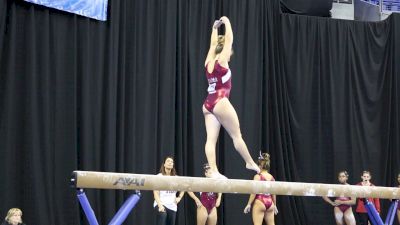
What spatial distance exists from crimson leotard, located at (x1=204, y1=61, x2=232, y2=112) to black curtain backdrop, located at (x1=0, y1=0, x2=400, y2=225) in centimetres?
485

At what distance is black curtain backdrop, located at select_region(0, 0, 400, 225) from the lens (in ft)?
33.2

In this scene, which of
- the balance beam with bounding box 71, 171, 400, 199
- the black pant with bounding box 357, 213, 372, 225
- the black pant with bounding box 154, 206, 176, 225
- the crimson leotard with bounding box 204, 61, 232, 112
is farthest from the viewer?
the black pant with bounding box 357, 213, 372, 225

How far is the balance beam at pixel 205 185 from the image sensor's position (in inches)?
202

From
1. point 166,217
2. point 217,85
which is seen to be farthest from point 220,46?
point 166,217

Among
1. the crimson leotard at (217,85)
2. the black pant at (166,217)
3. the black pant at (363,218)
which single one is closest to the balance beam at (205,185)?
the crimson leotard at (217,85)

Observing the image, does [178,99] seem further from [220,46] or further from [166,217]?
[220,46]

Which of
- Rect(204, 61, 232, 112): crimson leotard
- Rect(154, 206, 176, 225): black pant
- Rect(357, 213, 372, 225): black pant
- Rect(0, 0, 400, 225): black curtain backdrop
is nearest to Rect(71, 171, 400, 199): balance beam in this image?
Rect(204, 61, 232, 112): crimson leotard

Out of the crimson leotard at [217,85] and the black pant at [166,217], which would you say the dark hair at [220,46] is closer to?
the crimson leotard at [217,85]

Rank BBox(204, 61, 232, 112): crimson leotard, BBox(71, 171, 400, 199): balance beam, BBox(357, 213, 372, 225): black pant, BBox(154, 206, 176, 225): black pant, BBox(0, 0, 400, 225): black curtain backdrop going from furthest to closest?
BBox(357, 213, 372, 225): black pant → BBox(0, 0, 400, 225): black curtain backdrop → BBox(154, 206, 176, 225): black pant → BBox(204, 61, 232, 112): crimson leotard → BBox(71, 171, 400, 199): balance beam

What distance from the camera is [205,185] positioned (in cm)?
559

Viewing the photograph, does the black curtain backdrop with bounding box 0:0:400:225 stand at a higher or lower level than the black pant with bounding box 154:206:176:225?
higher

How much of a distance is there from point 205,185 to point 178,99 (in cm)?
611

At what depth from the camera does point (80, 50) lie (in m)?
10.8

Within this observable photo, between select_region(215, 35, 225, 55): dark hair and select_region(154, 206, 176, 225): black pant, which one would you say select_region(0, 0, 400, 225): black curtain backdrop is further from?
select_region(215, 35, 225, 55): dark hair
